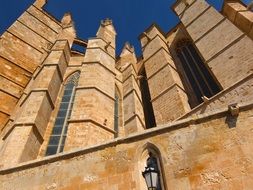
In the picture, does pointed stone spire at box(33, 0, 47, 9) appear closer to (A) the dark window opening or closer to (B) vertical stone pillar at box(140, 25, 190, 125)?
(B) vertical stone pillar at box(140, 25, 190, 125)

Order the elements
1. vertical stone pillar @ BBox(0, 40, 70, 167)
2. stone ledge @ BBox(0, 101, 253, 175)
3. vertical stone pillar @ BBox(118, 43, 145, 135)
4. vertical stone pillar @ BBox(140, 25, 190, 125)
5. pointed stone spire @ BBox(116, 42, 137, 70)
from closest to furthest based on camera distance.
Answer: stone ledge @ BBox(0, 101, 253, 175) → vertical stone pillar @ BBox(0, 40, 70, 167) → vertical stone pillar @ BBox(140, 25, 190, 125) → vertical stone pillar @ BBox(118, 43, 145, 135) → pointed stone spire @ BBox(116, 42, 137, 70)

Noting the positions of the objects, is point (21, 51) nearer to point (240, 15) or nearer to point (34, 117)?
point (34, 117)

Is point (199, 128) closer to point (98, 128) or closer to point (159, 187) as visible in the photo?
point (159, 187)

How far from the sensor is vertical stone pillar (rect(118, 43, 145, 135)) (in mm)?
8867

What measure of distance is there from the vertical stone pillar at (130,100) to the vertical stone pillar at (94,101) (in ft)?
3.22

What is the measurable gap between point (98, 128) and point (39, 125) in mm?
1538

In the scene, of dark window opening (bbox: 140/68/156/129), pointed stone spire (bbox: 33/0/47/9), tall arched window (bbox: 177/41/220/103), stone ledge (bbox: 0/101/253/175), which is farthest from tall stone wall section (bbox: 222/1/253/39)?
pointed stone spire (bbox: 33/0/47/9)

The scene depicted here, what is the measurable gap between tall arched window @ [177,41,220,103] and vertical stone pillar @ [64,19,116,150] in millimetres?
3151

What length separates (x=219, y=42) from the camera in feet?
29.6

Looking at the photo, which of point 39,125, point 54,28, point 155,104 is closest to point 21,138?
point 39,125

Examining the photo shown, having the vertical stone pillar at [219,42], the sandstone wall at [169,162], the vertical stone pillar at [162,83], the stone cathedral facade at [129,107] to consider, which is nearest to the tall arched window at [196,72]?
the stone cathedral facade at [129,107]

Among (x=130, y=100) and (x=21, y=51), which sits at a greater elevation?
(x=21, y=51)

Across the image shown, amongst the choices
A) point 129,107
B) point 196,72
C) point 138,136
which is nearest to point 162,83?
point 129,107

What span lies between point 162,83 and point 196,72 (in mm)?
1683
